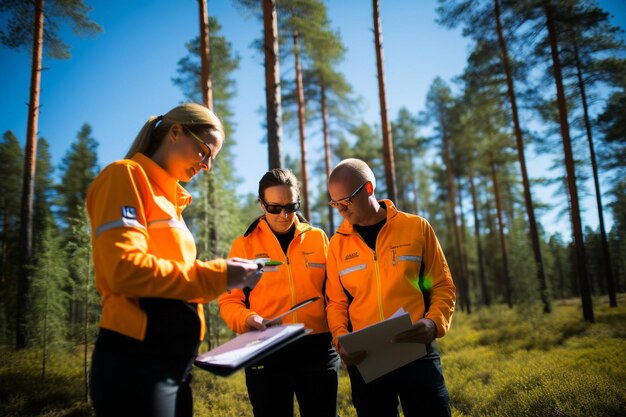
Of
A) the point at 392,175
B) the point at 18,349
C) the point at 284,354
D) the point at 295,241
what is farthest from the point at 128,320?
the point at 18,349

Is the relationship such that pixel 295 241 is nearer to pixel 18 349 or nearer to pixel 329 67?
pixel 18 349

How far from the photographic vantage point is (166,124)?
172 cm

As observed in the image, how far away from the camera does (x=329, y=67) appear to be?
16.5 meters

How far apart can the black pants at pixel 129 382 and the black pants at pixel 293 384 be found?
110cm

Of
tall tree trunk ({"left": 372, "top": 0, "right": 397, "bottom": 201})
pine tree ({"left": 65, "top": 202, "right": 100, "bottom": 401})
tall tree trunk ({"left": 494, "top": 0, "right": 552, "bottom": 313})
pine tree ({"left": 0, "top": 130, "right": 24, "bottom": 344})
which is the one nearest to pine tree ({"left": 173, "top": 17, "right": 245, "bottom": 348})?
pine tree ({"left": 65, "top": 202, "right": 100, "bottom": 401})

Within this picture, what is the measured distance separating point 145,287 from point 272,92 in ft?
20.8

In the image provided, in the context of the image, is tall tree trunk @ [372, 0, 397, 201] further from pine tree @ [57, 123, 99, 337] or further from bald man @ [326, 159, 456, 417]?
pine tree @ [57, 123, 99, 337]

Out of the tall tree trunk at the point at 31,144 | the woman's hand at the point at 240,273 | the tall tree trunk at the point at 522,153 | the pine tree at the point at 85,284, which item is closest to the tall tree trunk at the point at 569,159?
the tall tree trunk at the point at 522,153

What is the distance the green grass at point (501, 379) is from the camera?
5098 millimetres

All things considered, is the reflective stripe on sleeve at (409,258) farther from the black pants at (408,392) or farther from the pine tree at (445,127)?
the pine tree at (445,127)

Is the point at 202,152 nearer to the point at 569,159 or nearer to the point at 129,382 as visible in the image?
the point at 129,382

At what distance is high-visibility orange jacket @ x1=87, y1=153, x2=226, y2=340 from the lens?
125cm

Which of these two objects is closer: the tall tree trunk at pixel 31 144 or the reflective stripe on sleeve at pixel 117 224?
the reflective stripe on sleeve at pixel 117 224

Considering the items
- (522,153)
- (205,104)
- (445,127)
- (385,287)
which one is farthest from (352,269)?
(445,127)
